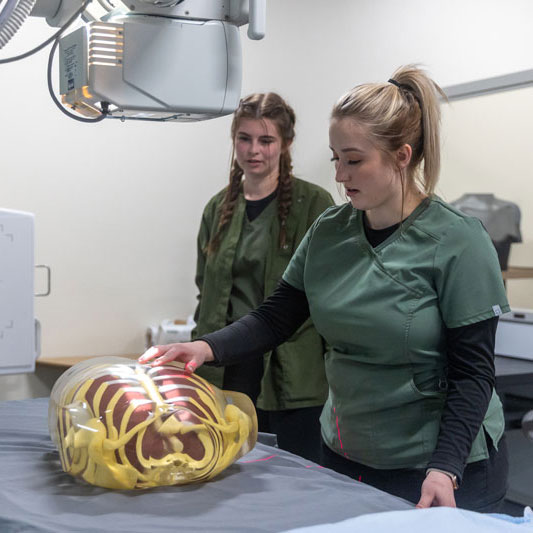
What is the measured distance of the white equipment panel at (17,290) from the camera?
215 centimetres

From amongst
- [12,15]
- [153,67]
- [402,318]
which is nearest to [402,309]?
[402,318]

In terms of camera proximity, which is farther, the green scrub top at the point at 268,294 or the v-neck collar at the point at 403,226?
the green scrub top at the point at 268,294

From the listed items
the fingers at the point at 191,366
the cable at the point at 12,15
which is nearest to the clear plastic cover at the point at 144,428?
the fingers at the point at 191,366

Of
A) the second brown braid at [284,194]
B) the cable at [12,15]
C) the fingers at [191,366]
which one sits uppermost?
the cable at [12,15]

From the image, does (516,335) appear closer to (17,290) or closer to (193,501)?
(17,290)

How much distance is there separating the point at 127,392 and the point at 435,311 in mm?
521

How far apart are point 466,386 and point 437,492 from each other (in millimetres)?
187

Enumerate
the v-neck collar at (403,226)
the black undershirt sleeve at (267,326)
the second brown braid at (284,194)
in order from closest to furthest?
1. the v-neck collar at (403,226)
2. the black undershirt sleeve at (267,326)
3. the second brown braid at (284,194)

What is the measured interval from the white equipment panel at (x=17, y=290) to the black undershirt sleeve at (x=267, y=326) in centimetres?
88

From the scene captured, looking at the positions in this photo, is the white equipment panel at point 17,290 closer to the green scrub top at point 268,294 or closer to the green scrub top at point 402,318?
the green scrub top at point 268,294

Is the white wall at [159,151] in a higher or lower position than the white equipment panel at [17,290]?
higher

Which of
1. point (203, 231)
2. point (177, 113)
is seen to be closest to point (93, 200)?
point (203, 231)

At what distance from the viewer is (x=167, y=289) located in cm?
358

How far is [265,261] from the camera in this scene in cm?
225
